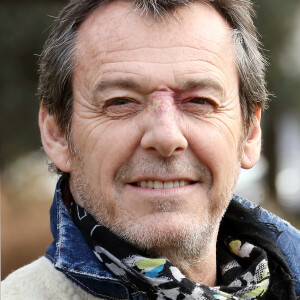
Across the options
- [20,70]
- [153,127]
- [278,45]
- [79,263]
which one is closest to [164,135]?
[153,127]

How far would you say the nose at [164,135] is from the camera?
236 centimetres

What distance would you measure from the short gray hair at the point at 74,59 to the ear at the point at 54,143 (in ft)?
0.14

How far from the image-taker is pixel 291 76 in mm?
10500

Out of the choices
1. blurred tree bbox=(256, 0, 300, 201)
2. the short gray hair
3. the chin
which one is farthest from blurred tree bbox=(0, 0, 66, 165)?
the chin

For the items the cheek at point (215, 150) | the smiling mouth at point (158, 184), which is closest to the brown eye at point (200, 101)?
the cheek at point (215, 150)

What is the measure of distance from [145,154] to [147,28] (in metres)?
0.58

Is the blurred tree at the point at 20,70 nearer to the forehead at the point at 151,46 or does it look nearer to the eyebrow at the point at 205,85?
the forehead at the point at 151,46

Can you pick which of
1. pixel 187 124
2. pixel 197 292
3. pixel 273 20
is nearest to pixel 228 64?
pixel 187 124

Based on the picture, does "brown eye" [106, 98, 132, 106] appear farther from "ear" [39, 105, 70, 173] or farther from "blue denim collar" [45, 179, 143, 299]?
"blue denim collar" [45, 179, 143, 299]

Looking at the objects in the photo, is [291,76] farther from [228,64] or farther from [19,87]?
[228,64]

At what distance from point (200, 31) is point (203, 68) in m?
0.19

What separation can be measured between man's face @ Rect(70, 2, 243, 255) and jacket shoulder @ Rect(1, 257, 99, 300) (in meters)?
0.32

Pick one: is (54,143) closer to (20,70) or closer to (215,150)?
(215,150)

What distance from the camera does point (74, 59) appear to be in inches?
107
